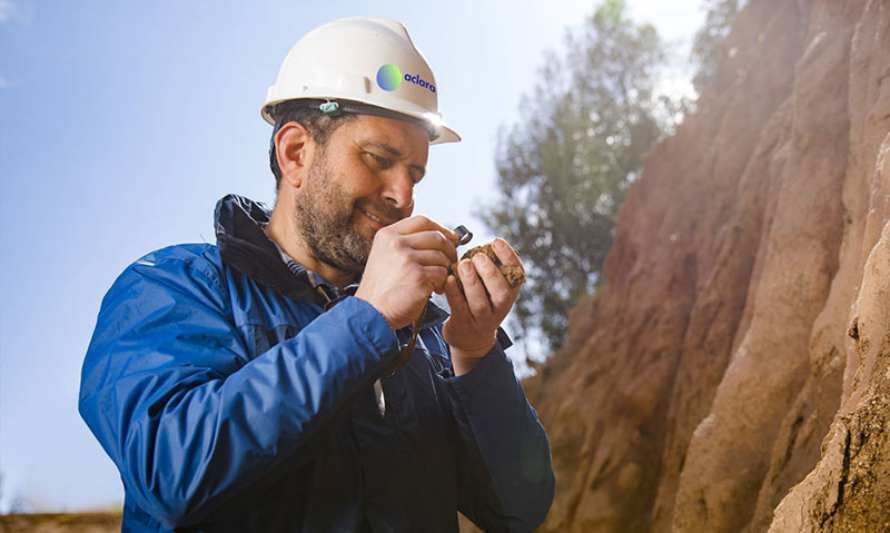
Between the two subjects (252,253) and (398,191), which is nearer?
(252,253)

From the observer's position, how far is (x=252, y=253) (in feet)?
9.32

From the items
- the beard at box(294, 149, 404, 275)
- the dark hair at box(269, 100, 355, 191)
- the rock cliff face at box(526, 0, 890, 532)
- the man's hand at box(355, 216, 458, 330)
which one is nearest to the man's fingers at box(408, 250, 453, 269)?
the man's hand at box(355, 216, 458, 330)

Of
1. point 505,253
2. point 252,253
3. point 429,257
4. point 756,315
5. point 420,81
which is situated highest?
point 756,315

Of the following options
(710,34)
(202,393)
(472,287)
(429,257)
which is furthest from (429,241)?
(710,34)

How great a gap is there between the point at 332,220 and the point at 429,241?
0.66 m

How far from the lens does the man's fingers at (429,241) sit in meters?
2.49

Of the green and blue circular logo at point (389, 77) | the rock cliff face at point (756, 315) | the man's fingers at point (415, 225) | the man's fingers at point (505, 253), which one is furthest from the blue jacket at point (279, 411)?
the rock cliff face at point (756, 315)

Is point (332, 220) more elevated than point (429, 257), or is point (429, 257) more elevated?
point (332, 220)

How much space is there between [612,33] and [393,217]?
21.1 metres

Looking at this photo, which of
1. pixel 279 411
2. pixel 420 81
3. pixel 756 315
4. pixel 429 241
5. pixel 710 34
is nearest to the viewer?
pixel 279 411

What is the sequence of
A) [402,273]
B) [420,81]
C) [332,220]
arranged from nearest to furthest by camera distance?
1. [402,273]
2. [332,220]
3. [420,81]

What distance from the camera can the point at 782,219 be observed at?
5789 millimetres

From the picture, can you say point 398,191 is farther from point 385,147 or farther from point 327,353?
point 327,353

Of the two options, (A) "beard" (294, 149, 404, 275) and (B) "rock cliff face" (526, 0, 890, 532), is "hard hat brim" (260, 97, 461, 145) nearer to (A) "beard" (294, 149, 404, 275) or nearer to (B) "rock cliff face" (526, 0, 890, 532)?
(A) "beard" (294, 149, 404, 275)
